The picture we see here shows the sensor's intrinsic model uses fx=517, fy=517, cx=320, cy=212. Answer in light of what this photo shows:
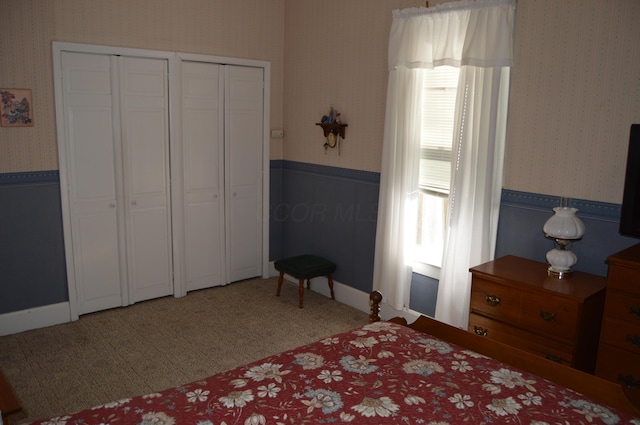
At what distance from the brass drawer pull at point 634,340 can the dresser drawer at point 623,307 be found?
6 centimetres

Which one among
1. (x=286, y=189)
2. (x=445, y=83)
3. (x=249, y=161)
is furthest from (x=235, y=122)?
(x=445, y=83)

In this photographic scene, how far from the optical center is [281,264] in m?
4.81

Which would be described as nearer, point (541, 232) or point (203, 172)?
point (541, 232)

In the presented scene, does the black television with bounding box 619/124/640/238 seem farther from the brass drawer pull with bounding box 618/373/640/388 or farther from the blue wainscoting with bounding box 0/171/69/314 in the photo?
the blue wainscoting with bounding box 0/171/69/314

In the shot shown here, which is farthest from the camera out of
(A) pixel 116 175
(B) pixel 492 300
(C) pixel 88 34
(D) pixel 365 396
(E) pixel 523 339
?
(A) pixel 116 175

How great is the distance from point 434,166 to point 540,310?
1.50 meters

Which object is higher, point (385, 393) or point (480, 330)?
point (385, 393)

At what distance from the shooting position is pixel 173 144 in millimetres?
4613

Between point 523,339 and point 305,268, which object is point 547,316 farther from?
point 305,268

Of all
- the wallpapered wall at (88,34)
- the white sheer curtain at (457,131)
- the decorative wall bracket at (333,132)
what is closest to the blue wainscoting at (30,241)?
the wallpapered wall at (88,34)

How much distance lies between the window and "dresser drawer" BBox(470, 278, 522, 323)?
857mm

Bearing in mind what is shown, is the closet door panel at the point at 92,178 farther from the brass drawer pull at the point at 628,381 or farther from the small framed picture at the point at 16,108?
the brass drawer pull at the point at 628,381

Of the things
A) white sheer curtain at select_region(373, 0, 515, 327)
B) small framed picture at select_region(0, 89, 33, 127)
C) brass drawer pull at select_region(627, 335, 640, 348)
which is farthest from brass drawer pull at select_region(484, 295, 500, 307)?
small framed picture at select_region(0, 89, 33, 127)

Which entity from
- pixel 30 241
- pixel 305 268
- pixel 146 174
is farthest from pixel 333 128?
pixel 30 241
